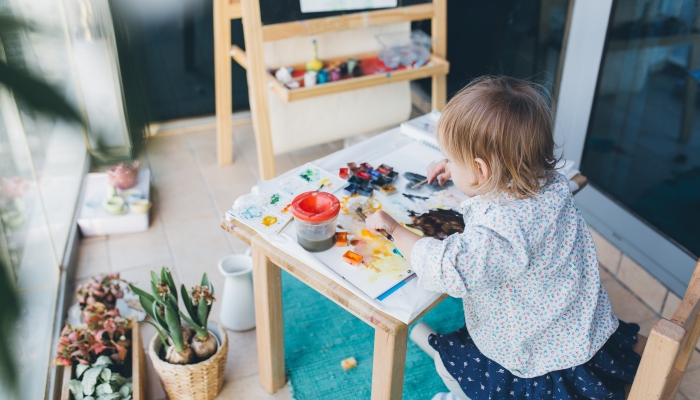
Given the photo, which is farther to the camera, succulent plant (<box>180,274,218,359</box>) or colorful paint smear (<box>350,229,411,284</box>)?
succulent plant (<box>180,274,218,359</box>)

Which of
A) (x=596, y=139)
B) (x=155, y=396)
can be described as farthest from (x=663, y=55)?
(x=155, y=396)

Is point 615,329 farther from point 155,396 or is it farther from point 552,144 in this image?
point 155,396

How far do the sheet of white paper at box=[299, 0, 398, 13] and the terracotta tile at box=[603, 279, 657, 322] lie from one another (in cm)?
132

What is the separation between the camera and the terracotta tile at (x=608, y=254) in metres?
2.07

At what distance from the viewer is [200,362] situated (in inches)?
58.1

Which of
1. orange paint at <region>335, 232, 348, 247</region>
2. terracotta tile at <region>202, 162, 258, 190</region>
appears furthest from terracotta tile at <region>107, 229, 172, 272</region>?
orange paint at <region>335, 232, 348, 247</region>

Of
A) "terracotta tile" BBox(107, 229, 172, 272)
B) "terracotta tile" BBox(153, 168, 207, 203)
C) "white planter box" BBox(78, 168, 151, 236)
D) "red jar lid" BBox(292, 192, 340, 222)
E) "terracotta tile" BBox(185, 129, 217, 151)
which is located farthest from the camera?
"terracotta tile" BBox(185, 129, 217, 151)

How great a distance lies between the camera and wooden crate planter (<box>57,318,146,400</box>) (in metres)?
1.44

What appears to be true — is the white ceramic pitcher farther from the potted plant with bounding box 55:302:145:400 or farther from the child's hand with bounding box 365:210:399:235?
the child's hand with bounding box 365:210:399:235

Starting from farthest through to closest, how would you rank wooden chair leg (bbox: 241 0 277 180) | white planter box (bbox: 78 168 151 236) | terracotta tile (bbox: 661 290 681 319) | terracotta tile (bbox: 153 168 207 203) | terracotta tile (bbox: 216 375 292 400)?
1. terracotta tile (bbox: 153 168 207 203)
2. white planter box (bbox: 78 168 151 236)
3. wooden chair leg (bbox: 241 0 277 180)
4. terracotta tile (bbox: 661 290 681 319)
5. terracotta tile (bbox: 216 375 292 400)

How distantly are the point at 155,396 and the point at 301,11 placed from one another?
1396 mm

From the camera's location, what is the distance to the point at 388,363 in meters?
1.12

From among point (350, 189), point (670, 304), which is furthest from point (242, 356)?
point (670, 304)

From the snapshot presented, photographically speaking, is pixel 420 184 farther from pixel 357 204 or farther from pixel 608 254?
pixel 608 254
